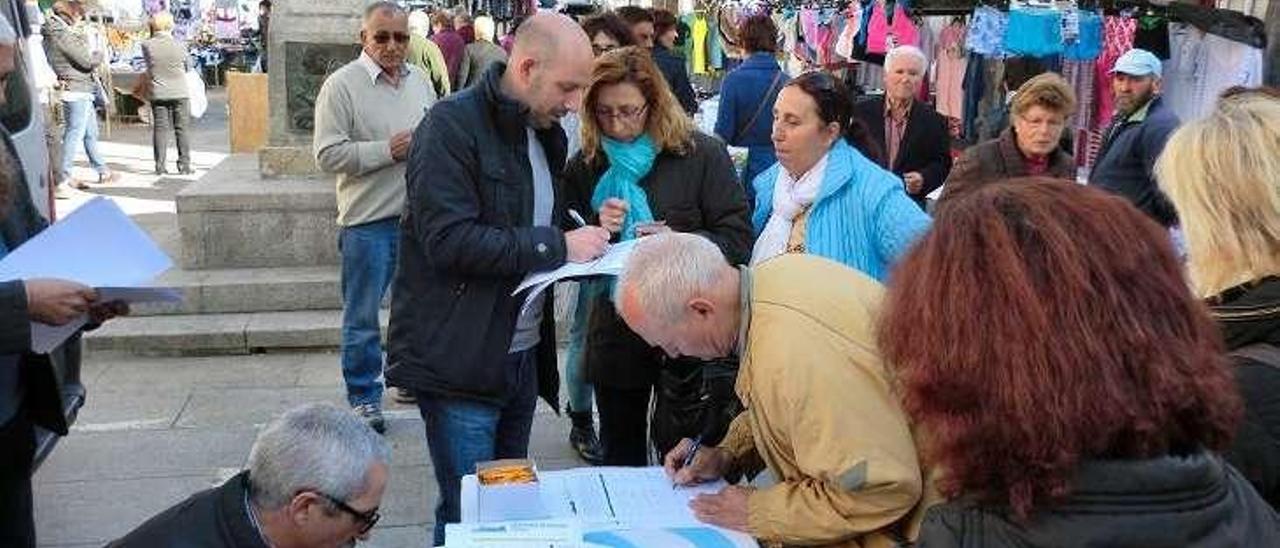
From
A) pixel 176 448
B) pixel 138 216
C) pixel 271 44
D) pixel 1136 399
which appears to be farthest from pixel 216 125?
pixel 1136 399

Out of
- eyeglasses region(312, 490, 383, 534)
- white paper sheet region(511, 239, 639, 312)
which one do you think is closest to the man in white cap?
white paper sheet region(511, 239, 639, 312)

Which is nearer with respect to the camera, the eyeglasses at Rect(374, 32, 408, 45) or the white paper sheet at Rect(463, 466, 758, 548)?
the white paper sheet at Rect(463, 466, 758, 548)

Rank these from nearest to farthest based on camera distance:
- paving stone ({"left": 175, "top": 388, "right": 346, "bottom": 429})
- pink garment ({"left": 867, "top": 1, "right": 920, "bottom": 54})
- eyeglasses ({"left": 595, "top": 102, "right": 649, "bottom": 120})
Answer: eyeglasses ({"left": 595, "top": 102, "right": 649, "bottom": 120}) → paving stone ({"left": 175, "top": 388, "right": 346, "bottom": 429}) → pink garment ({"left": 867, "top": 1, "right": 920, "bottom": 54})

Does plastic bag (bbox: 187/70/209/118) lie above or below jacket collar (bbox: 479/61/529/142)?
below

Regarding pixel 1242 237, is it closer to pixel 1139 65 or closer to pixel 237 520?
pixel 237 520

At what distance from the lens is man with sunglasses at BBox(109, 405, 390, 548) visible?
2059 millimetres

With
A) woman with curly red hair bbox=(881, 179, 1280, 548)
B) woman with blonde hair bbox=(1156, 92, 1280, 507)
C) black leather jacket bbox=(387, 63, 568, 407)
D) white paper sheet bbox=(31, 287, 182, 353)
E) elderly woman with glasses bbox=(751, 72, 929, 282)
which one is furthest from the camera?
elderly woman with glasses bbox=(751, 72, 929, 282)

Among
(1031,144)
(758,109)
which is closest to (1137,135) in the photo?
(1031,144)

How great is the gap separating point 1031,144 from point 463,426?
2.99 m

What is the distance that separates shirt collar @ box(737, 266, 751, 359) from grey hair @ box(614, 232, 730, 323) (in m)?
0.04

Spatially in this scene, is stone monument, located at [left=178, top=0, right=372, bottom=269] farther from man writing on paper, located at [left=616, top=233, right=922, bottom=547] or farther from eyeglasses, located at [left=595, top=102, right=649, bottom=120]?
man writing on paper, located at [left=616, top=233, right=922, bottom=547]

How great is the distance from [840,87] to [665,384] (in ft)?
3.62

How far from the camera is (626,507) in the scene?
2.20 m

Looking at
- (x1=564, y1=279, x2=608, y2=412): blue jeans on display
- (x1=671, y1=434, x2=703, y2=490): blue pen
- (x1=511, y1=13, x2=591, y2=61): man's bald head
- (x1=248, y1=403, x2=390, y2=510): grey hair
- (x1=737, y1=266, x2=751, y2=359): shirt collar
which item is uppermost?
(x1=511, y1=13, x2=591, y2=61): man's bald head
